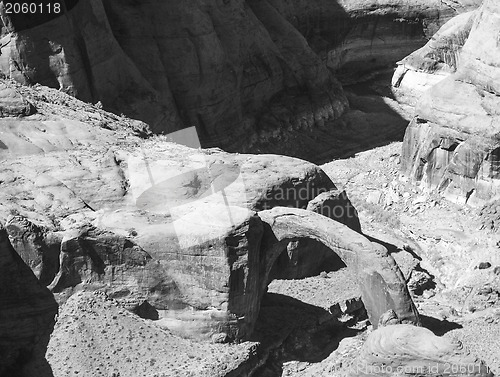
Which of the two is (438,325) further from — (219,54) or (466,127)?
(219,54)

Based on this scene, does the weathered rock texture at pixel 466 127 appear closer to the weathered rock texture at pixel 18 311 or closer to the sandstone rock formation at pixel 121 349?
the sandstone rock formation at pixel 121 349

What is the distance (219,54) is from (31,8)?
873 centimetres

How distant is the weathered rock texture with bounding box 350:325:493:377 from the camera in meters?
22.0

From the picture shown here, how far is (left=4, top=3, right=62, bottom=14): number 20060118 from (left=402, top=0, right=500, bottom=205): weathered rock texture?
41.1 ft

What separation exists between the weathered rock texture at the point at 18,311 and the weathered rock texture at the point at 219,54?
1690cm

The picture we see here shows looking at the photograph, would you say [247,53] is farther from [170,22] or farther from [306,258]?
[306,258]

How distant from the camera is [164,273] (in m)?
25.6

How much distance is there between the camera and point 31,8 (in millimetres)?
36281

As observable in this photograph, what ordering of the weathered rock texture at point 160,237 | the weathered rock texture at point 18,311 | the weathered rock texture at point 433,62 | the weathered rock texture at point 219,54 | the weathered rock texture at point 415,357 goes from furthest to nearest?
the weathered rock texture at point 433,62, the weathered rock texture at point 219,54, the weathered rock texture at point 160,237, the weathered rock texture at point 415,357, the weathered rock texture at point 18,311

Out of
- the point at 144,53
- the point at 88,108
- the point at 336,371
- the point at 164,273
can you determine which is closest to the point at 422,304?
the point at 336,371

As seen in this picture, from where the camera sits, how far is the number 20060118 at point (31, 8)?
1417 inches

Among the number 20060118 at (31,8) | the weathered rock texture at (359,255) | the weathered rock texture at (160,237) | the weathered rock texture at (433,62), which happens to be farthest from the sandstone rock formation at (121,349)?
the weathered rock texture at (433,62)

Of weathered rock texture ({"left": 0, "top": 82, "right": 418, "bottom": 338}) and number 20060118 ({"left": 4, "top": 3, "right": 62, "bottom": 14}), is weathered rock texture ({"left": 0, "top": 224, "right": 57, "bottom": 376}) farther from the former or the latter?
number 20060118 ({"left": 4, "top": 3, "right": 62, "bottom": 14})

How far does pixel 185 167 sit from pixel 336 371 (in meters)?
6.62
